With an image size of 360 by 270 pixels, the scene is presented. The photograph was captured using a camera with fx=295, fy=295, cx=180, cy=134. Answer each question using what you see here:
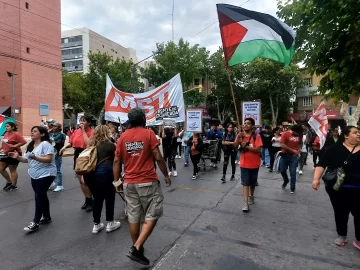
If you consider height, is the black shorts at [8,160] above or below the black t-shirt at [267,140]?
below

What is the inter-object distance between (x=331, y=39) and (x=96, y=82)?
103ft

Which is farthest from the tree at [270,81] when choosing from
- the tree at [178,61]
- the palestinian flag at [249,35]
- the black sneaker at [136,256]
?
the black sneaker at [136,256]

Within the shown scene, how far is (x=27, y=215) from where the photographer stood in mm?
5117

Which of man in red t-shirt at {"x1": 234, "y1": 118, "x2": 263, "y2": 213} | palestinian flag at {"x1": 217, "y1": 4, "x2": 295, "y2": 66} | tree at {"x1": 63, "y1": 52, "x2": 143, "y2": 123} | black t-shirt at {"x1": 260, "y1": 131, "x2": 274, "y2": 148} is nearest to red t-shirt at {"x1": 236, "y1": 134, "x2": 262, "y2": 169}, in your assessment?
man in red t-shirt at {"x1": 234, "y1": 118, "x2": 263, "y2": 213}

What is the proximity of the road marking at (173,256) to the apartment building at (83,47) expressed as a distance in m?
73.7

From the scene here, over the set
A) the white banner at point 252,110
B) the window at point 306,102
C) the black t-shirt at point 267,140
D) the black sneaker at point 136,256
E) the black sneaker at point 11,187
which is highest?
the window at point 306,102

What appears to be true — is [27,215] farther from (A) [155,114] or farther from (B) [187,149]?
(B) [187,149]

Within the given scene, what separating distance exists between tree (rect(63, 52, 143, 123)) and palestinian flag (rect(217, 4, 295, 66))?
25960 mm

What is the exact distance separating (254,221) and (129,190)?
246cm

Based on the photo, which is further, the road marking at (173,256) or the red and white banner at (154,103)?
the red and white banner at (154,103)

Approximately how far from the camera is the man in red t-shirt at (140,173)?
11.0ft

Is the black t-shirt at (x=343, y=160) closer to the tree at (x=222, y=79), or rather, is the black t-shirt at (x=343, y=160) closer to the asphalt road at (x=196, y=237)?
the asphalt road at (x=196, y=237)

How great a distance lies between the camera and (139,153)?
3355 mm

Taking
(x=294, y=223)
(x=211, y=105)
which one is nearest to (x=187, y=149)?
(x=294, y=223)
